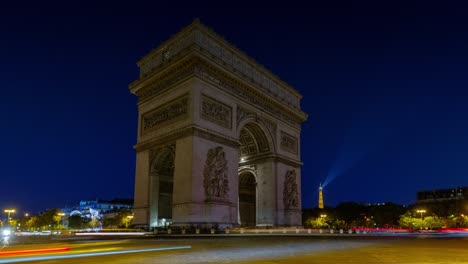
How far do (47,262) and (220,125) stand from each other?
2274 centimetres

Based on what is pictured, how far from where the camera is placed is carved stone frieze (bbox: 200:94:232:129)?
103 ft

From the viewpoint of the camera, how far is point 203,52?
31.2 m

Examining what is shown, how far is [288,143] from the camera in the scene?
42.6 metres

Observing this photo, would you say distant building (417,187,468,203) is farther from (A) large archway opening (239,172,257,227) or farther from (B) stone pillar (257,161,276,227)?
(B) stone pillar (257,161,276,227)

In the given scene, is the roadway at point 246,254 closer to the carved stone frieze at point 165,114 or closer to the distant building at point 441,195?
the carved stone frieze at point 165,114

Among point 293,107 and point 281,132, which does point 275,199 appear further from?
point 293,107

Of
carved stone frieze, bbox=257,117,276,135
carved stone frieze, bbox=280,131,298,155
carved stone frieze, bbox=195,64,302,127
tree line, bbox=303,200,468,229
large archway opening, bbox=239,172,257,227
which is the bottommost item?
tree line, bbox=303,200,468,229

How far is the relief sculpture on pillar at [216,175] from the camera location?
30.0 metres

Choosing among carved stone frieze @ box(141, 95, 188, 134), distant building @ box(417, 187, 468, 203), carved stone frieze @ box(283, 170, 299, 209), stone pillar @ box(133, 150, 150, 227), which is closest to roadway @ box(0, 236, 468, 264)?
carved stone frieze @ box(141, 95, 188, 134)

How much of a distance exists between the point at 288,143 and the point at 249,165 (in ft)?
16.2

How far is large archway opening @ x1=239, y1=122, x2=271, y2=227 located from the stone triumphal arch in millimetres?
105

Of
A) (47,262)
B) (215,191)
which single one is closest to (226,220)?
(215,191)

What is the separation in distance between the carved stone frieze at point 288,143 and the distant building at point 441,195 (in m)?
93.6

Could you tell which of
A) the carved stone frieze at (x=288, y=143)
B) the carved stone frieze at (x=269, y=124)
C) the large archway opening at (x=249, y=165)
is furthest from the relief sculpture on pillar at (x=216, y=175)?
the carved stone frieze at (x=288, y=143)
